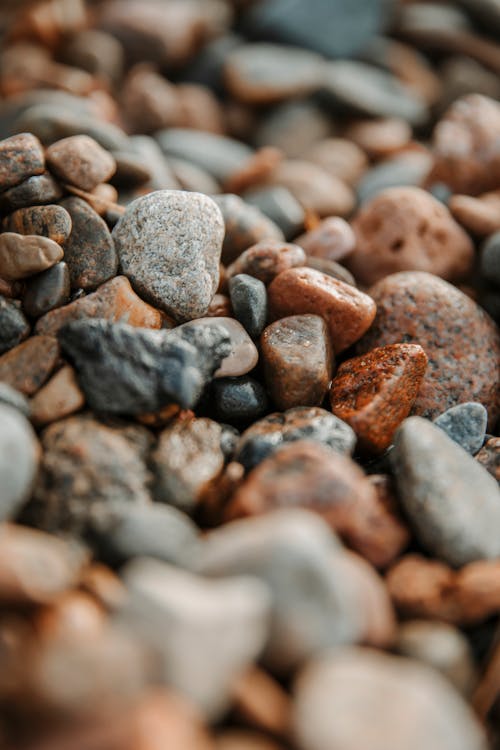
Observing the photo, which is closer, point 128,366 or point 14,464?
point 14,464

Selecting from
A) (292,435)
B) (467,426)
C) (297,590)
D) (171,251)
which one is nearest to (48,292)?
(171,251)

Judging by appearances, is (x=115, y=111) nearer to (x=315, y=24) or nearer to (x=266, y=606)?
(x=315, y=24)

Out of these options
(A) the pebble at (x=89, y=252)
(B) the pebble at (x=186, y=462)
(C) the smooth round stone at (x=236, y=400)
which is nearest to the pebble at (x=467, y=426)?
(C) the smooth round stone at (x=236, y=400)

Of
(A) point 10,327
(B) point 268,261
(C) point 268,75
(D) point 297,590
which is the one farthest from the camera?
(C) point 268,75

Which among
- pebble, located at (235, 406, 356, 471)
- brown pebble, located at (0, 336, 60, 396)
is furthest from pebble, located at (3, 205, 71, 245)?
pebble, located at (235, 406, 356, 471)

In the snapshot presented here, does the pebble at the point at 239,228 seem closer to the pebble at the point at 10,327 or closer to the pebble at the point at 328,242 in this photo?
the pebble at the point at 328,242

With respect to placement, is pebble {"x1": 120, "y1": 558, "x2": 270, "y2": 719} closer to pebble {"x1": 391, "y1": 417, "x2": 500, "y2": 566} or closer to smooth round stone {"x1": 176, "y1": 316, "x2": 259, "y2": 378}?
pebble {"x1": 391, "y1": 417, "x2": 500, "y2": 566}

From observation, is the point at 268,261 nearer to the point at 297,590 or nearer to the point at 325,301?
the point at 325,301
